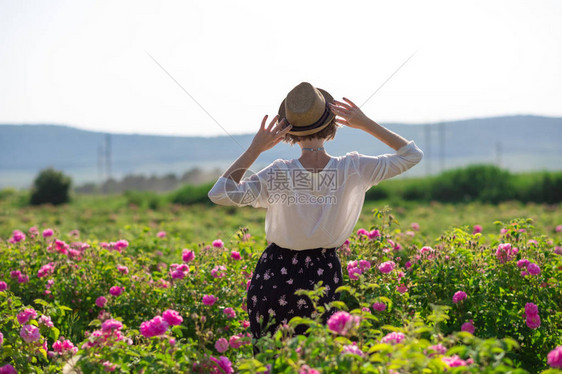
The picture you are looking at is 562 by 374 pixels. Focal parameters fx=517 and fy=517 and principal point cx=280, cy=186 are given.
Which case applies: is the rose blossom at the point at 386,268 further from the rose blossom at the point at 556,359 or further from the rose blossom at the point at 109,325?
the rose blossom at the point at 109,325

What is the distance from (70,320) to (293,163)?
2357 mm

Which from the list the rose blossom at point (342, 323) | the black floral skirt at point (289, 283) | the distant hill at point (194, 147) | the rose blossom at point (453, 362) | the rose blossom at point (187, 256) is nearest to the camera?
the rose blossom at point (453, 362)

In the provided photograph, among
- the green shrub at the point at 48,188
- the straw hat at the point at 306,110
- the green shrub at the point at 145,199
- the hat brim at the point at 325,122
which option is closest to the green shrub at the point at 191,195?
the green shrub at the point at 145,199

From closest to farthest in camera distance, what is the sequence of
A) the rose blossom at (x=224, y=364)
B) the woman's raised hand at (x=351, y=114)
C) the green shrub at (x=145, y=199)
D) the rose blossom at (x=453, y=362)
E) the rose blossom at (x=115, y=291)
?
the rose blossom at (x=453, y=362)
the rose blossom at (x=224, y=364)
the woman's raised hand at (x=351, y=114)
the rose blossom at (x=115, y=291)
the green shrub at (x=145, y=199)

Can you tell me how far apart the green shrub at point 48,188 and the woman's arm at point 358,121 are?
1791cm

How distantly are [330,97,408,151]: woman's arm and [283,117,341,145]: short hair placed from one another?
0.05 meters

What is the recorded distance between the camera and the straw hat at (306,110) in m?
2.34

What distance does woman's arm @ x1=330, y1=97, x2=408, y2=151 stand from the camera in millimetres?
2361

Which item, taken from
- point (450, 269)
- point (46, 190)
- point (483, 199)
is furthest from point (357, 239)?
point (46, 190)

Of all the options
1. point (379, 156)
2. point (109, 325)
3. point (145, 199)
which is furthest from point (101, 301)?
point (145, 199)

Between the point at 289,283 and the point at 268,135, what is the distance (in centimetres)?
73

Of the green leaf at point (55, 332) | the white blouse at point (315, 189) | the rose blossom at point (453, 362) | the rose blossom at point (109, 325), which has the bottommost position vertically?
the green leaf at point (55, 332)

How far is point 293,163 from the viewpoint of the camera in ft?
7.94

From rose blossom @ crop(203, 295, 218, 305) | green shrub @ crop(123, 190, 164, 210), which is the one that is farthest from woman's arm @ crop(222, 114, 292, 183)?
green shrub @ crop(123, 190, 164, 210)
